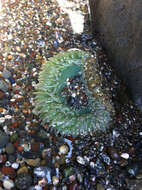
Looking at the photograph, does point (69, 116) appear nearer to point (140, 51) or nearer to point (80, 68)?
point (80, 68)

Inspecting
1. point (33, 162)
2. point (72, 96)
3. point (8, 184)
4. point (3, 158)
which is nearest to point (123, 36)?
point (72, 96)

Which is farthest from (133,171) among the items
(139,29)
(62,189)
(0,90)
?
(0,90)

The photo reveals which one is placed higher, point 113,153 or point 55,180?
point 113,153

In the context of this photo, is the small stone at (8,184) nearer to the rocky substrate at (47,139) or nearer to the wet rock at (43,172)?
the rocky substrate at (47,139)

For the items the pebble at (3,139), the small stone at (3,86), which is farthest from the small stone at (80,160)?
the small stone at (3,86)

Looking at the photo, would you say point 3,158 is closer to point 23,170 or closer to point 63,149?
point 23,170

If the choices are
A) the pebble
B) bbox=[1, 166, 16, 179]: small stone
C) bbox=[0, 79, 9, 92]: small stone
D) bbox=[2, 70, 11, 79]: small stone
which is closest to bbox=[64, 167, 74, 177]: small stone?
bbox=[1, 166, 16, 179]: small stone
